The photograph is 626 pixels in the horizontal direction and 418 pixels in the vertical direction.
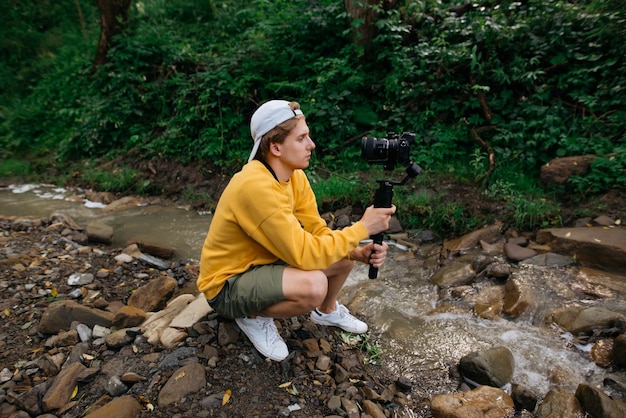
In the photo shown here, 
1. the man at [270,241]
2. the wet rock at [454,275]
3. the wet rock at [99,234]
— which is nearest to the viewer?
the man at [270,241]

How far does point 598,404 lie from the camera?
2234mm

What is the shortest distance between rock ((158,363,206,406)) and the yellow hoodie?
16.8 inches

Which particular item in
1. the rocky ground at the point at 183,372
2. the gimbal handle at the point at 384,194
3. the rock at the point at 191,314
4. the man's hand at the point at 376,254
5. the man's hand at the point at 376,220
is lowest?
the rocky ground at the point at 183,372

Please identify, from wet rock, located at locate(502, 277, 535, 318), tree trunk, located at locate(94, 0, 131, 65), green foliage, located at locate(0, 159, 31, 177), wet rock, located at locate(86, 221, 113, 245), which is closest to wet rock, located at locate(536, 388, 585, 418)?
wet rock, located at locate(502, 277, 535, 318)

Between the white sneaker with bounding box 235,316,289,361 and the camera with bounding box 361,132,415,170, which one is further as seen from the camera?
the white sneaker with bounding box 235,316,289,361

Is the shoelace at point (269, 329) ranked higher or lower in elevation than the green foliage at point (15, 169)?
higher

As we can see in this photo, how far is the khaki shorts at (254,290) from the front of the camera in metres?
2.26

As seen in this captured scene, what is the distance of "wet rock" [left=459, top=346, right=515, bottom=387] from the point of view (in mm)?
2631

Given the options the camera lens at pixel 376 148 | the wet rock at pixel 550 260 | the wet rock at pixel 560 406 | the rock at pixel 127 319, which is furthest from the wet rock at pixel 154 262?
the wet rock at pixel 550 260

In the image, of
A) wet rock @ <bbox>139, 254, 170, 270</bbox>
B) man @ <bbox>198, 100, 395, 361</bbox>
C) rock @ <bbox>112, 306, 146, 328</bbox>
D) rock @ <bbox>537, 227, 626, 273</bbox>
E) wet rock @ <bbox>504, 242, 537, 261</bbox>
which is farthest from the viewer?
wet rock @ <bbox>139, 254, 170, 270</bbox>

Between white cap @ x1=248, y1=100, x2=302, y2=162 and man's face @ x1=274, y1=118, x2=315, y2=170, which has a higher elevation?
white cap @ x1=248, y1=100, x2=302, y2=162

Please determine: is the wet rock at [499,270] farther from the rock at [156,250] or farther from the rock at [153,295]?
the rock at [156,250]

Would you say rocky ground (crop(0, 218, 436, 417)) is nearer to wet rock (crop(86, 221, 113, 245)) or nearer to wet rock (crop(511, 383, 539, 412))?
wet rock (crop(511, 383, 539, 412))

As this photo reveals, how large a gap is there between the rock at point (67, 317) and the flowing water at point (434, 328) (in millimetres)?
1764
